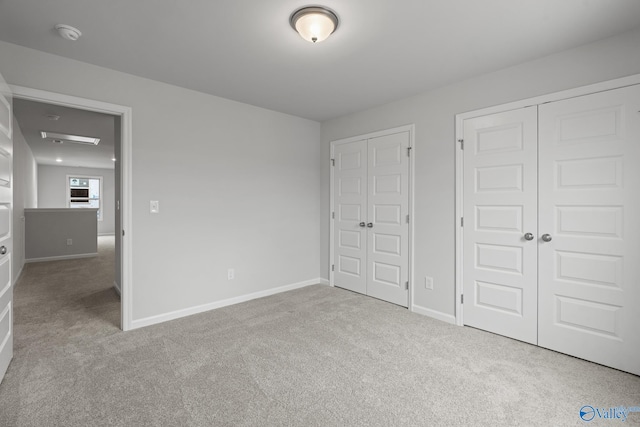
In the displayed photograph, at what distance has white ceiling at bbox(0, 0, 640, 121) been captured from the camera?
1.94m

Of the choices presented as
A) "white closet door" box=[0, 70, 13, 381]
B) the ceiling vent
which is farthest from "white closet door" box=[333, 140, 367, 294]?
the ceiling vent

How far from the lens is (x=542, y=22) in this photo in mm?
2074

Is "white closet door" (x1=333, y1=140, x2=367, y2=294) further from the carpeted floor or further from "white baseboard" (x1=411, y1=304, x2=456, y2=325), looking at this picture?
the carpeted floor

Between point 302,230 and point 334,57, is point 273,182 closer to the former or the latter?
point 302,230

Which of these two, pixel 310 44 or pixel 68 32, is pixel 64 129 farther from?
pixel 310 44

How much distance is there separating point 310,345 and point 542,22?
9.73ft

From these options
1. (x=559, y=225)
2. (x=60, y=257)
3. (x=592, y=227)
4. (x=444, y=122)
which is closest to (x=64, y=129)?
(x=60, y=257)

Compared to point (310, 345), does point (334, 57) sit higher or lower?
higher

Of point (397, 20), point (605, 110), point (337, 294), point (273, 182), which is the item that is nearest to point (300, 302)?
point (337, 294)

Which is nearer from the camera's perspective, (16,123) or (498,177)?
(498,177)

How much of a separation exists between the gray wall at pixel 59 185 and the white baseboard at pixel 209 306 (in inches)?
373

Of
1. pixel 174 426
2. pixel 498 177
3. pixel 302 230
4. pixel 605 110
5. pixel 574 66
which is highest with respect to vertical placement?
pixel 574 66

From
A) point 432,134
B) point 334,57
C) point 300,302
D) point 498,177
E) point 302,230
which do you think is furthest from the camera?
point 302,230

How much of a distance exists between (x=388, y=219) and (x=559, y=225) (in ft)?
5.54
